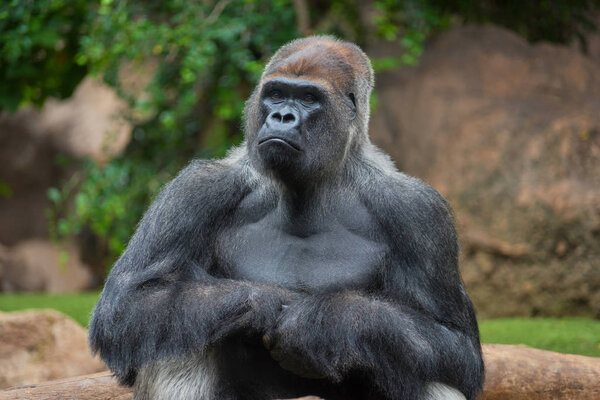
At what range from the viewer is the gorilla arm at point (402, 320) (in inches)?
114

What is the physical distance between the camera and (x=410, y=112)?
25.7 feet

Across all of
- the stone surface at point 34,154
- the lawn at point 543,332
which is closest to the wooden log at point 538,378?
the lawn at point 543,332

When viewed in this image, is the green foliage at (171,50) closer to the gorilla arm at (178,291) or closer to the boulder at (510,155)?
the boulder at (510,155)

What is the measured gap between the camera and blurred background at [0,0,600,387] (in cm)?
651

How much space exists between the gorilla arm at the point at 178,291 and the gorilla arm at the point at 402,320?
0.16 meters

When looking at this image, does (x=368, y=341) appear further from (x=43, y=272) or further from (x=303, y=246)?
(x=43, y=272)

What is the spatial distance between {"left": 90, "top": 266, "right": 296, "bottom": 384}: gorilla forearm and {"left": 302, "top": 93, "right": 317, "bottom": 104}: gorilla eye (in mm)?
760

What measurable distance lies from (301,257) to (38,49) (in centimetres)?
455

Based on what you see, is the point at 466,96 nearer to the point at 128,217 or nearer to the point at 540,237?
the point at 540,237

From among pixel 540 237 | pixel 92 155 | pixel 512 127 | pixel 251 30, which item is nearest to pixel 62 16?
pixel 251 30

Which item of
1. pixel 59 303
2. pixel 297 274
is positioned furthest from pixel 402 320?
pixel 59 303

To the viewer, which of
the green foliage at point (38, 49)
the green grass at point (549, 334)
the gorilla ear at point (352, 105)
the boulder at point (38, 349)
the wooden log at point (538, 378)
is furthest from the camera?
the green foliage at point (38, 49)

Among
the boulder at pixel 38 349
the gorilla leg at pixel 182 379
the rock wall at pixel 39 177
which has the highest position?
the gorilla leg at pixel 182 379

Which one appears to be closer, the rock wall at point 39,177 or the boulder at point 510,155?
the boulder at point 510,155
